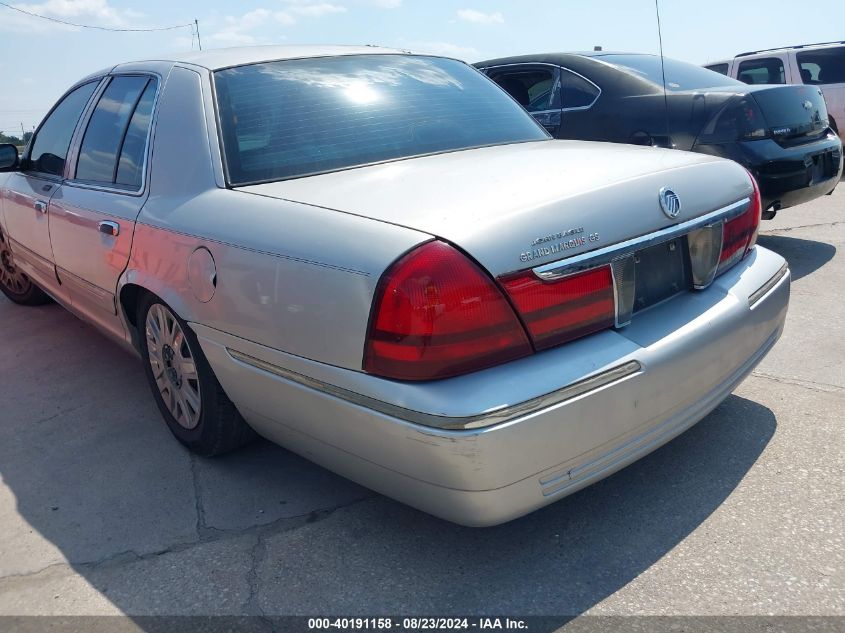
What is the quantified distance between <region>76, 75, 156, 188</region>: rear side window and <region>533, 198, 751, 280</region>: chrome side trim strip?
190 centimetres

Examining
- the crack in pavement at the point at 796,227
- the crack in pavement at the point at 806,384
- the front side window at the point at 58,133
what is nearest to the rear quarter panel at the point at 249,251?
the front side window at the point at 58,133

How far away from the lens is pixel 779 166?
216 inches

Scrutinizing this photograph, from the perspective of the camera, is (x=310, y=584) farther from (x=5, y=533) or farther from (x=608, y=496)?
(x=5, y=533)

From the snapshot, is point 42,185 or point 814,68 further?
point 814,68

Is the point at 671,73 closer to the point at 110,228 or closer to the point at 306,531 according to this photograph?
the point at 110,228

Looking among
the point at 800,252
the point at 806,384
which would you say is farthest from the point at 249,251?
the point at 800,252

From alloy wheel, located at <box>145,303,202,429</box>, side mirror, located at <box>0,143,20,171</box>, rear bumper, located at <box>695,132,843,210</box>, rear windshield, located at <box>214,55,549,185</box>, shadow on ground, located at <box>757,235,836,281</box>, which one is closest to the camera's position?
rear windshield, located at <box>214,55,549,185</box>

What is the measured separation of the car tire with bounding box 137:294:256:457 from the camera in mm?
3066

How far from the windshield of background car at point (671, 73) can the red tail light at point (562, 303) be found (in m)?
4.06

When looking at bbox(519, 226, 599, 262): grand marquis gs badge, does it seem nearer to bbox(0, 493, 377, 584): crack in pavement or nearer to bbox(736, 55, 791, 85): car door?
bbox(0, 493, 377, 584): crack in pavement

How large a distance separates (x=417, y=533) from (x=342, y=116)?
5.01 feet

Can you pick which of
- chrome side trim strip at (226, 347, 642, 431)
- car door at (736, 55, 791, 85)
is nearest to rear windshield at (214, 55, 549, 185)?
chrome side trim strip at (226, 347, 642, 431)

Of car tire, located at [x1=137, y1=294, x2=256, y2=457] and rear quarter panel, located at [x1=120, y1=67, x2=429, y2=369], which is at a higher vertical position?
rear quarter panel, located at [x1=120, y1=67, x2=429, y2=369]

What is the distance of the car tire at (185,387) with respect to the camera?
121 inches
